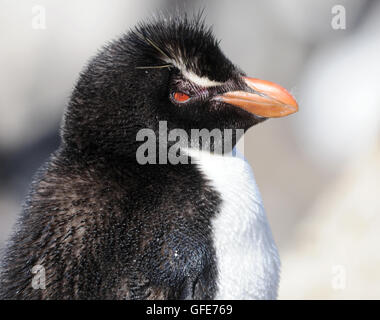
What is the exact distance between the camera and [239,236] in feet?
4.09

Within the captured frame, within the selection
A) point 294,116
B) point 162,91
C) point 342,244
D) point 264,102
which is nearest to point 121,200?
point 162,91

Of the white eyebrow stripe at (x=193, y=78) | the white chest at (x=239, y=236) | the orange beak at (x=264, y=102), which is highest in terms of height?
the white eyebrow stripe at (x=193, y=78)

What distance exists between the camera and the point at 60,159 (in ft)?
4.24

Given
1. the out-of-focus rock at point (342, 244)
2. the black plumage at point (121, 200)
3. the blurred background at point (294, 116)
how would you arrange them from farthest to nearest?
the blurred background at point (294, 116), the out-of-focus rock at point (342, 244), the black plumage at point (121, 200)

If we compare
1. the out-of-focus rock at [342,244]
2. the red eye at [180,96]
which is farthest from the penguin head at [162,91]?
the out-of-focus rock at [342,244]

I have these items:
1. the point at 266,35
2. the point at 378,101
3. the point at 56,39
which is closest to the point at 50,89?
the point at 56,39

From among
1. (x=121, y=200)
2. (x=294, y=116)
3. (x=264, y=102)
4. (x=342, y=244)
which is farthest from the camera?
(x=294, y=116)

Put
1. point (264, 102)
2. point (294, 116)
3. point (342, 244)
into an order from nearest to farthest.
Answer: point (264, 102), point (342, 244), point (294, 116)

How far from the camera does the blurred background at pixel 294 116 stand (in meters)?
3.78

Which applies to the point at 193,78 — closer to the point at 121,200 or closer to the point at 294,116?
the point at 121,200

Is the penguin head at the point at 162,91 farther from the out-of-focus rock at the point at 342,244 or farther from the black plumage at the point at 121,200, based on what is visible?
the out-of-focus rock at the point at 342,244

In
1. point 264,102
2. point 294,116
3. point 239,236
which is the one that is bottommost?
point 239,236

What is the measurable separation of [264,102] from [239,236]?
0.32m

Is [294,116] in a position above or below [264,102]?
below
